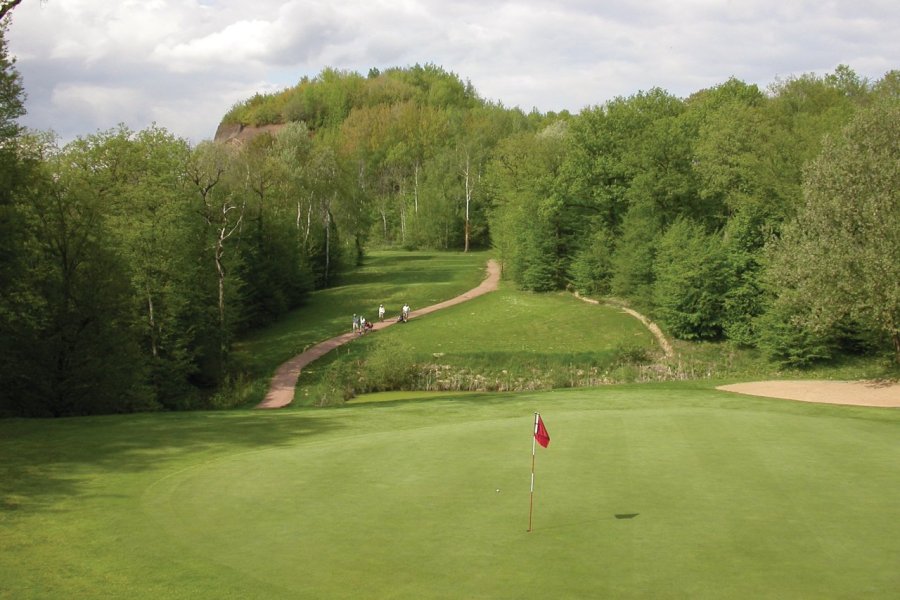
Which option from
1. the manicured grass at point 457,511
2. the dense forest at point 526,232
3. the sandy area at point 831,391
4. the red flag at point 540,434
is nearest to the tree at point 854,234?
the dense forest at point 526,232

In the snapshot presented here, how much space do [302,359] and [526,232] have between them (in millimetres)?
28876

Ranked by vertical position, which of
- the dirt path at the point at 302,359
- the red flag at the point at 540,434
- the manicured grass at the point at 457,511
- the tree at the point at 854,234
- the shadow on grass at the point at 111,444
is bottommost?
the dirt path at the point at 302,359

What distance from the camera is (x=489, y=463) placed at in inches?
647

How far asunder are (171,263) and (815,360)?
3726 cm

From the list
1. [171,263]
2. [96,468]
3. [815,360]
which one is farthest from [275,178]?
[96,468]

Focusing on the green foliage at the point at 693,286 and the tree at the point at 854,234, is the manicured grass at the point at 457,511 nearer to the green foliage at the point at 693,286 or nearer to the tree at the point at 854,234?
the tree at the point at 854,234

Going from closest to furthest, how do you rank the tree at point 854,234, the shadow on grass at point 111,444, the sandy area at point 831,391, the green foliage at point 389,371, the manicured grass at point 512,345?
1. the shadow on grass at point 111,444
2. the sandy area at point 831,391
3. the tree at point 854,234
4. the green foliage at point 389,371
5. the manicured grass at point 512,345

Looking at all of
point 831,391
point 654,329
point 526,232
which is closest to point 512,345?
point 654,329

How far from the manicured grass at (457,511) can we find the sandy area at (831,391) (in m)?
7.42

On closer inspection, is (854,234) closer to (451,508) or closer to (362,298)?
(451,508)

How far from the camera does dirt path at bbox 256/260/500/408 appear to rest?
4197 cm

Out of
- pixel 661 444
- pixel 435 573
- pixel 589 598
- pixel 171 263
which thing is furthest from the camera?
pixel 171 263

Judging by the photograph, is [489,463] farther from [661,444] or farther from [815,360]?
[815,360]

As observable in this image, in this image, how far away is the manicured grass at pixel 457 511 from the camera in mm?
10453
